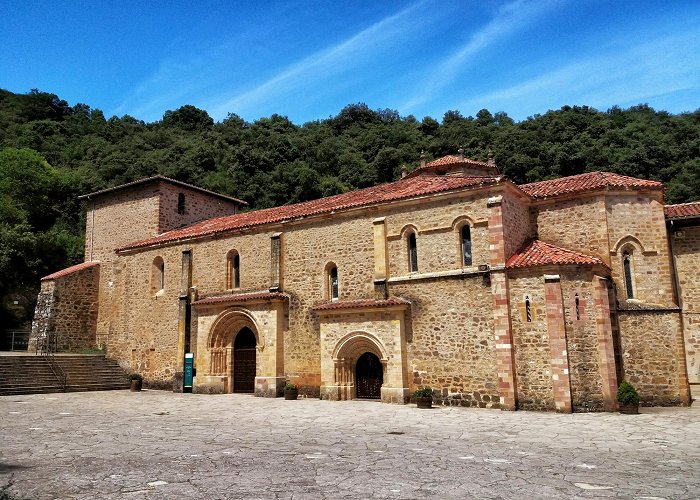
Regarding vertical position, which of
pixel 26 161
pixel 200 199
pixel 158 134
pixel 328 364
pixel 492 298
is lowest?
pixel 328 364

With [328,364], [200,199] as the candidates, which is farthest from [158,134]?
[328,364]

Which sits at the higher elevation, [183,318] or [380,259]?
[380,259]

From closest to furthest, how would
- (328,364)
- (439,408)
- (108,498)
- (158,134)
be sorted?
(108,498)
(439,408)
(328,364)
(158,134)

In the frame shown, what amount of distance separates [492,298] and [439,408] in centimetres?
393

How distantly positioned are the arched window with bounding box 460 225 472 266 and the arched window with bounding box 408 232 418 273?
1.77m

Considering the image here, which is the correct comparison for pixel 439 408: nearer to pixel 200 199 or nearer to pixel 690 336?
pixel 690 336

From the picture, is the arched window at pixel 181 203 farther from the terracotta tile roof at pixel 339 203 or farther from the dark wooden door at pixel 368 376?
the dark wooden door at pixel 368 376

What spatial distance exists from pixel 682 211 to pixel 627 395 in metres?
9.01

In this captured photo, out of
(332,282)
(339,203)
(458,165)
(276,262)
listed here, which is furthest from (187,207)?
(458,165)

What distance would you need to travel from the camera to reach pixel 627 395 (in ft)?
49.3

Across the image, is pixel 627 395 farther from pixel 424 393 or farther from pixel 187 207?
pixel 187 207

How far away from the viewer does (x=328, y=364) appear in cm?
1970

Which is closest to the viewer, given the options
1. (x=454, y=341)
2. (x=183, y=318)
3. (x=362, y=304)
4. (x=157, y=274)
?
(x=454, y=341)

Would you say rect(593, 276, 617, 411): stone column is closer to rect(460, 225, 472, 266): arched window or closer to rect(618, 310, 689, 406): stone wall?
rect(618, 310, 689, 406): stone wall
